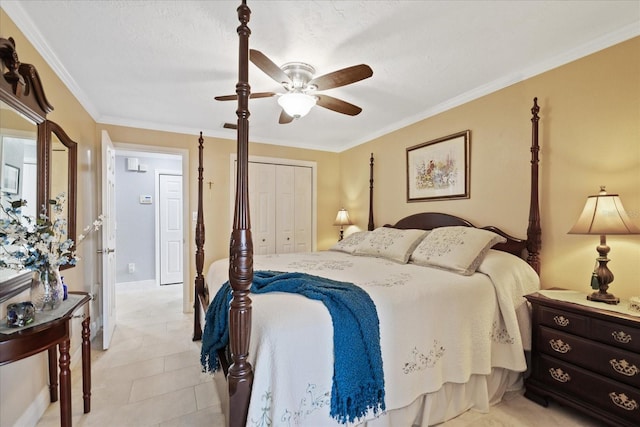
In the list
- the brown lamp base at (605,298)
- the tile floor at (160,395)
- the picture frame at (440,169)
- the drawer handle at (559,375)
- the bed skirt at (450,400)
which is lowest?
the tile floor at (160,395)

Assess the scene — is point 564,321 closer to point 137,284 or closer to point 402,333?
point 402,333

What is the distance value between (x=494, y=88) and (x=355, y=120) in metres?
1.49

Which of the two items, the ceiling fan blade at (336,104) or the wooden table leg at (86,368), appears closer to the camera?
the wooden table leg at (86,368)

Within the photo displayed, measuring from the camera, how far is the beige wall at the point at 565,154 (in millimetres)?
1883

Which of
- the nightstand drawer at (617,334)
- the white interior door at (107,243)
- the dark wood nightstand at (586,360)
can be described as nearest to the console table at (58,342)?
the white interior door at (107,243)

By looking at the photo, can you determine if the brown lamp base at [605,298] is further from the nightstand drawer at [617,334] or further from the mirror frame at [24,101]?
the mirror frame at [24,101]

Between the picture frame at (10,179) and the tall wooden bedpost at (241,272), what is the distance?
4.41 feet

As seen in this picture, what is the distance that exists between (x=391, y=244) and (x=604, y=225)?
1.57 metres

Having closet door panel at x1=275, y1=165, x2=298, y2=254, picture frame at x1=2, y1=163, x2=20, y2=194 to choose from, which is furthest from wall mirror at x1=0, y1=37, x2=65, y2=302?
closet door panel at x1=275, y1=165, x2=298, y2=254

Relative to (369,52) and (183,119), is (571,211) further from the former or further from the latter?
(183,119)

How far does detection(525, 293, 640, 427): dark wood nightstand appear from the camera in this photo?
1.57m

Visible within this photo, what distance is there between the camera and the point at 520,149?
8.04 feet

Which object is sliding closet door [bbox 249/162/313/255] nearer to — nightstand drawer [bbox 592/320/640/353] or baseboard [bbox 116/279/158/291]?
baseboard [bbox 116/279/158/291]

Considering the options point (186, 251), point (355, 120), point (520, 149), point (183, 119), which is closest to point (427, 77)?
point (520, 149)
